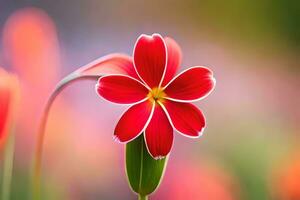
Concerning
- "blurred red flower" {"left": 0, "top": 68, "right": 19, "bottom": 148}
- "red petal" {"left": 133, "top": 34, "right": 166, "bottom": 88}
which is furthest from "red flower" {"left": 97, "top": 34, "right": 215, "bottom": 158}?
"blurred red flower" {"left": 0, "top": 68, "right": 19, "bottom": 148}

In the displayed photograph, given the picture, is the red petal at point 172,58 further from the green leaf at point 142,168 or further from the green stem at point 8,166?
the green stem at point 8,166

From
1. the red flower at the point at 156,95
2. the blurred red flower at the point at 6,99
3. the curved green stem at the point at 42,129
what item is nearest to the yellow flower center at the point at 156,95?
the red flower at the point at 156,95

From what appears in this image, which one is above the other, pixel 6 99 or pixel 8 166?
pixel 6 99

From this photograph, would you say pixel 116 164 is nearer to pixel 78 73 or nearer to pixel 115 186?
pixel 115 186

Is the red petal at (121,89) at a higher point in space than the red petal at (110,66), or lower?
lower

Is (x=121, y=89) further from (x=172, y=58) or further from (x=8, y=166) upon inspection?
(x=8, y=166)

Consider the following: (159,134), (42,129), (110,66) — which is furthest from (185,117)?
(42,129)
